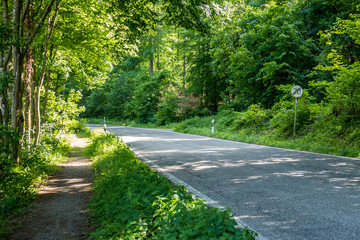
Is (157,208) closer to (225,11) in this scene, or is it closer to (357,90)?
(225,11)

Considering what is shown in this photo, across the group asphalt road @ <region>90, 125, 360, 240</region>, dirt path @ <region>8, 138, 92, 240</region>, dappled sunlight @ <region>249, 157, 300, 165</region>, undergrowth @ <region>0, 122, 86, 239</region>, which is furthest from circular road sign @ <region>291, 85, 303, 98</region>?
undergrowth @ <region>0, 122, 86, 239</region>

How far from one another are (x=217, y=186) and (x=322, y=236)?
2.39 metres

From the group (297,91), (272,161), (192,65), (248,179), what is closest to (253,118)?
(297,91)

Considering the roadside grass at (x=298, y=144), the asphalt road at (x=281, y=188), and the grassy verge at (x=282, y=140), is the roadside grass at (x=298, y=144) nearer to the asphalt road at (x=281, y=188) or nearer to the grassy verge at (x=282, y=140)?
the grassy verge at (x=282, y=140)

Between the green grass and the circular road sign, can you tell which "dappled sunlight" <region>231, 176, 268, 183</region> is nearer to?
the green grass

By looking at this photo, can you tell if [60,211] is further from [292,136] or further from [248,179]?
[292,136]

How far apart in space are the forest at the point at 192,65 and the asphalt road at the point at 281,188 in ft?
9.06

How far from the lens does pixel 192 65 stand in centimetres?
2909

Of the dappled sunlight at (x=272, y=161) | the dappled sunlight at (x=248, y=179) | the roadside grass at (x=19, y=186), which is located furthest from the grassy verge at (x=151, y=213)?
the dappled sunlight at (x=272, y=161)

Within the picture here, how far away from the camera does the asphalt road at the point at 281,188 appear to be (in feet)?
11.5

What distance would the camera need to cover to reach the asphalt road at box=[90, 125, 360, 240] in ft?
11.5

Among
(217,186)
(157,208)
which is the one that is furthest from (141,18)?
(157,208)

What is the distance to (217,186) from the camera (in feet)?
17.7

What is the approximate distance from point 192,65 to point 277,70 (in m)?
13.4
